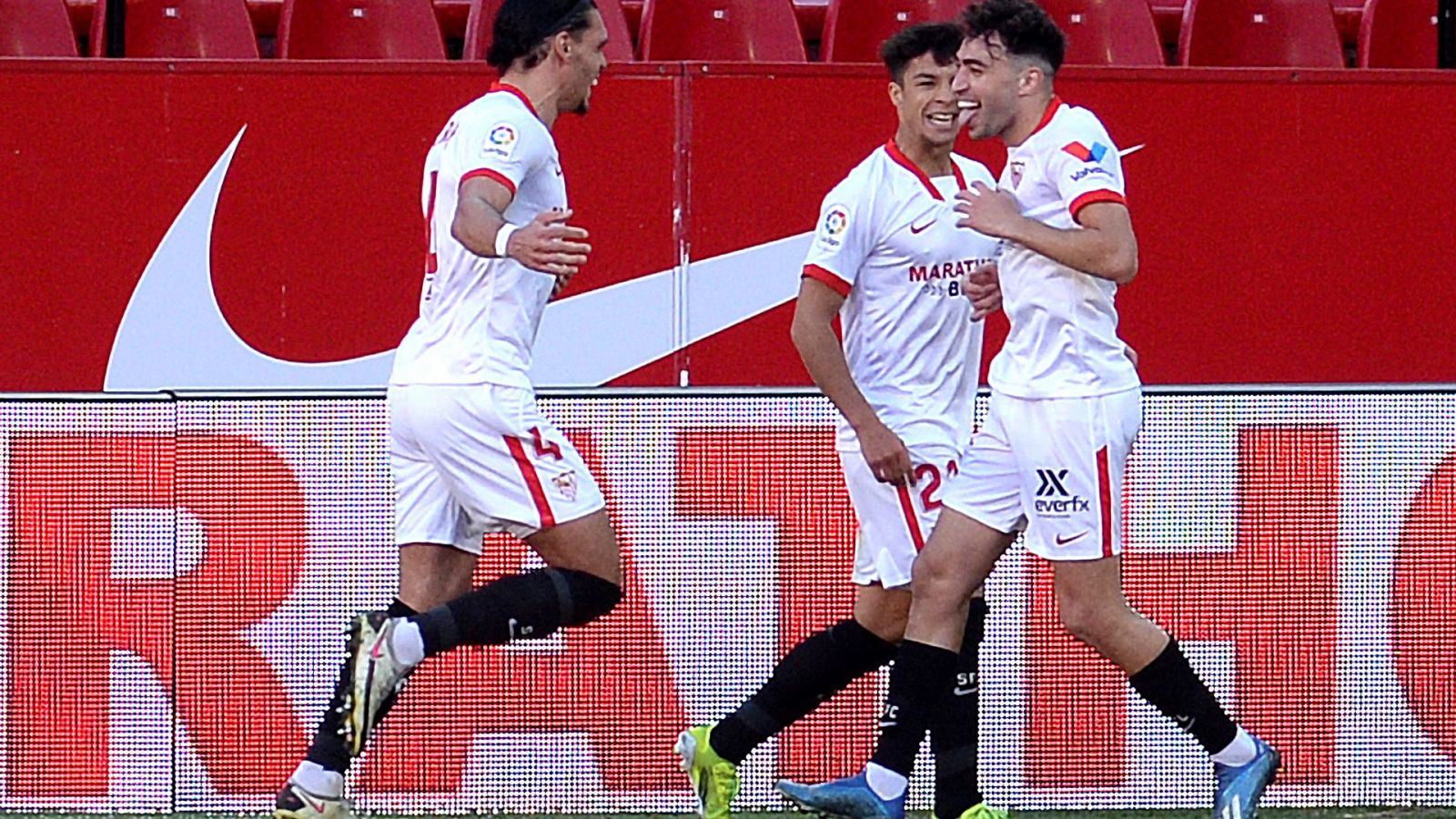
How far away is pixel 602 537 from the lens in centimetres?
477

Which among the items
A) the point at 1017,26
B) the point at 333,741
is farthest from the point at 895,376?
the point at 333,741

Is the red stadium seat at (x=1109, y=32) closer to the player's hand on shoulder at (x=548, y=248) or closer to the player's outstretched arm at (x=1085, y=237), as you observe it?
the player's outstretched arm at (x=1085, y=237)

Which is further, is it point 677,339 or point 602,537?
point 677,339

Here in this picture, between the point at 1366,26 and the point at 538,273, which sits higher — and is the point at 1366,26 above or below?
above

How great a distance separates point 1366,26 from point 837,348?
457 cm

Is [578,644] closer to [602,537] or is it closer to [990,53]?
[602,537]

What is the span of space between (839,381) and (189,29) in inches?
172

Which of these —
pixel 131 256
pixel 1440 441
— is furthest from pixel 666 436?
pixel 131 256

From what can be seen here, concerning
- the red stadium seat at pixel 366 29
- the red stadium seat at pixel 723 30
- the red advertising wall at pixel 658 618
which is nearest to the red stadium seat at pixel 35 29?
the red stadium seat at pixel 366 29

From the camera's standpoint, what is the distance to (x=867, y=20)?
28.0 feet

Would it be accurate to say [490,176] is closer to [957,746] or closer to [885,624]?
[885,624]

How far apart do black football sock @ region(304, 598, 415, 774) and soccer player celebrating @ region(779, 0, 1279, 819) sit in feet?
3.41

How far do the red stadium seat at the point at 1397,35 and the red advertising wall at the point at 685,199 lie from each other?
1000mm

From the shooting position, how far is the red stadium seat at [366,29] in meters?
8.45
